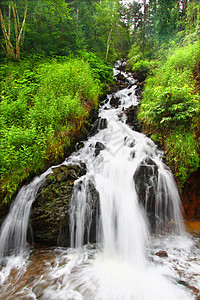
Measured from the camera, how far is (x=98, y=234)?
3.75 m

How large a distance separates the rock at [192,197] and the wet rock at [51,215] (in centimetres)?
348

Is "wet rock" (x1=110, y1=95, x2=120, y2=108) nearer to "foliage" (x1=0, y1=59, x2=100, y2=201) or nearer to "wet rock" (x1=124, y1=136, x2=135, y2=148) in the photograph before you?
"foliage" (x1=0, y1=59, x2=100, y2=201)

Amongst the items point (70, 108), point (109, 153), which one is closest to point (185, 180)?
point (109, 153)

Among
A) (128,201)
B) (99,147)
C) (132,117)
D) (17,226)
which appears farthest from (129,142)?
(17,226)

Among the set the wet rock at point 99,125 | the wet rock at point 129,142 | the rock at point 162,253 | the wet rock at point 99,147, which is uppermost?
the wet rock at point 99,125

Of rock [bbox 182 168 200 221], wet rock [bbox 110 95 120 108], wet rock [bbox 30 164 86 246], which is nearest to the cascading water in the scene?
wet rock [bbox 30 164 86 246]

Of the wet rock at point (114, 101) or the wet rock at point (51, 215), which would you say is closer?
the wet rock at point (51, 215)

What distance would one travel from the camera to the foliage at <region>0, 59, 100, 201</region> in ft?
12.5

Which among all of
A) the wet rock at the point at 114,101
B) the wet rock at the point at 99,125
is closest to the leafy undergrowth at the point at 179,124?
the wet rock at the point at 99,125

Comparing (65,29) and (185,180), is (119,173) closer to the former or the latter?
(185,180)

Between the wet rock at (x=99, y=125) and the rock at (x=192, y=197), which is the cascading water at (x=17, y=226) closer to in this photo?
the wet rock at (x=99, y=125)

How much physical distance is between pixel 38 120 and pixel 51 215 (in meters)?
2.83

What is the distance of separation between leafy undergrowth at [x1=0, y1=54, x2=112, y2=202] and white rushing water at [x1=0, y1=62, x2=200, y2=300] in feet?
1.55

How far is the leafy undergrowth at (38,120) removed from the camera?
3.79m
